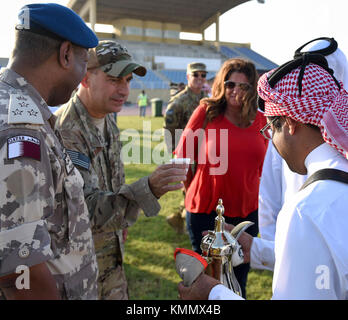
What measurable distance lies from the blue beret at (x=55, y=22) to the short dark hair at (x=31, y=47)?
0.10 feet

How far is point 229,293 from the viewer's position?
4.57ft

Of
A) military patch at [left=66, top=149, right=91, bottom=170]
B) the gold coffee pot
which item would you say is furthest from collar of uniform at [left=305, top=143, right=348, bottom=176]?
military patch at [left=66, top=149, right=91, bottom=170]

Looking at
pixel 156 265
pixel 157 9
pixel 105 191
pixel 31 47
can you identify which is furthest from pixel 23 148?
pixel 157 9

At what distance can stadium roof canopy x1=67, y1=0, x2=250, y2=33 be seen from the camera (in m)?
40.6

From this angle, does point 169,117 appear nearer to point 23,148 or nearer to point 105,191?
point 105,191

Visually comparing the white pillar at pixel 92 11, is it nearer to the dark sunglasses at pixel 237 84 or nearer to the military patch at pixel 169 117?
the military patch at pixel 169 117

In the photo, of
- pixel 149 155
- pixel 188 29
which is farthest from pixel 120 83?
pixel 188 29

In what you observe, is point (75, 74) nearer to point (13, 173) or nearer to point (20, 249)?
point (13, 173)

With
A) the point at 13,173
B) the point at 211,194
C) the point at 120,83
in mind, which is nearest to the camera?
the point at 13,173

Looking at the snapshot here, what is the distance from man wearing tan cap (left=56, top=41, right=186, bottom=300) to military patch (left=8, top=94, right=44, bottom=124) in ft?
2.45

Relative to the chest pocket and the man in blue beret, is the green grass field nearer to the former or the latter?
the man in blue beret

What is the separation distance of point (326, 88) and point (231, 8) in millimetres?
48107

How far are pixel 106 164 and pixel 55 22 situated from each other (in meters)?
1.20

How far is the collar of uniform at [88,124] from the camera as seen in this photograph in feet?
7.75
